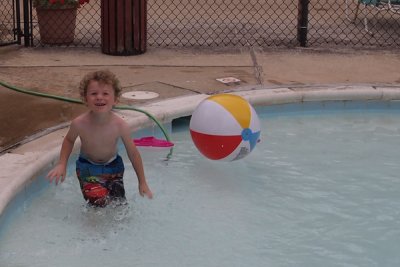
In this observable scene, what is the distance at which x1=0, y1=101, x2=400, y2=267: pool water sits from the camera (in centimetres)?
390

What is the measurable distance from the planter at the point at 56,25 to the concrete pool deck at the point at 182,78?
11.4 inches

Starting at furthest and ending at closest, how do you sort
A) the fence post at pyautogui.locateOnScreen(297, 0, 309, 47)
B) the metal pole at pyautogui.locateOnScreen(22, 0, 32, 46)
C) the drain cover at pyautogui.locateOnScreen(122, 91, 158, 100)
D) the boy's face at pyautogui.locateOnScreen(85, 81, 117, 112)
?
1. the fence post at pyautogui.locateOnScreen(297, 0, 309, 47)
2. the metal pole at pyautogui.locateOnScreen(22, 0, 32, 46)
3. the drain cover at pyautogui.locateOnScreen(122, 91, 158, 100)
4. the boy's face at pyautogui.locateOnScreen(85, 81, 117, 112)

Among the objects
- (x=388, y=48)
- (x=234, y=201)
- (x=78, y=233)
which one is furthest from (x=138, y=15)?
(x=78, y=233)

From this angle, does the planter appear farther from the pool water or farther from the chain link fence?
the pool water

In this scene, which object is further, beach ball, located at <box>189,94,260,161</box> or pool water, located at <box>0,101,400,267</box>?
beach ball, located at <box>189,94,260,161</box>

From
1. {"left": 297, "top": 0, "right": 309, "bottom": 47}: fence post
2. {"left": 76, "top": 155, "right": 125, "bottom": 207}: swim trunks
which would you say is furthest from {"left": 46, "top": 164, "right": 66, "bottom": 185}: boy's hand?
{"left": 297, "top": 0, "right": 309, "bottom": 47}: fence post

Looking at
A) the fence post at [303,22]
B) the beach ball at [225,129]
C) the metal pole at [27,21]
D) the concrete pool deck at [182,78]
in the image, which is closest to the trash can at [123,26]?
the concrete pool deck at [182,78]

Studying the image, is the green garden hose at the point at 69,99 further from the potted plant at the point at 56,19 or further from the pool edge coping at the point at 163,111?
the potted plant at the point at 56,19

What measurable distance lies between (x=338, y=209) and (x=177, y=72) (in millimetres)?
2850

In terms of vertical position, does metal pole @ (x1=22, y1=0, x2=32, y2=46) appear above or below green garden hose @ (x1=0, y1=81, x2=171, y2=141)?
above

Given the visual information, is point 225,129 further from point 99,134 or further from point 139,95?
point 139,95

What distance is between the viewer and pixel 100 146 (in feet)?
13.6

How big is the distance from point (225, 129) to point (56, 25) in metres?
4.08

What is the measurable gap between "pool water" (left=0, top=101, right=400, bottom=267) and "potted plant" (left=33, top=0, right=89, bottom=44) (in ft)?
9.19
